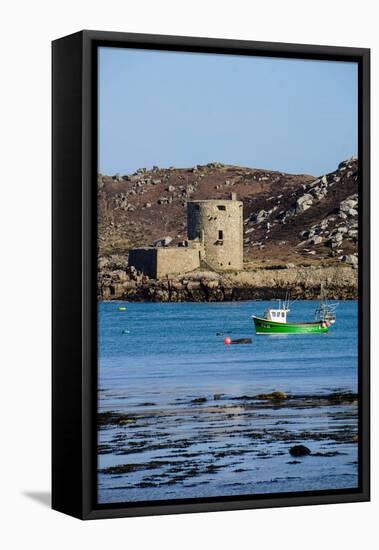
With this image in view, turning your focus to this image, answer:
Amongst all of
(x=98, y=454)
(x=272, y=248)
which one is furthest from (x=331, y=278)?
(x=98, y=454)

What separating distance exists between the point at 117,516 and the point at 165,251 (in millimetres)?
2067

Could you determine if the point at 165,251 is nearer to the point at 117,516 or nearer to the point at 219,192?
the point at 219,192

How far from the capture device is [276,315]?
14.3m

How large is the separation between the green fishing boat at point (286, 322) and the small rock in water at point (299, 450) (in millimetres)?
916

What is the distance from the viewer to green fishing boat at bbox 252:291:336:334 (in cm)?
1423

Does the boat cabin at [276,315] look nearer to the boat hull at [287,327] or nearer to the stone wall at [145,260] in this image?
the boat hull at [287,327]

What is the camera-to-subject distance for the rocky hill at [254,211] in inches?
539

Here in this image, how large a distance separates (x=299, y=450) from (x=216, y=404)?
0.80 m

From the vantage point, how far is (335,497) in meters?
14.4

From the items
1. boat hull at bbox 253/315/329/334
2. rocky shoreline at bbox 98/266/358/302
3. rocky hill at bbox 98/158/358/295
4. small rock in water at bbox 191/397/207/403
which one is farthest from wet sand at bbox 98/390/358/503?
rocky hill at bbox 98/158/358/295

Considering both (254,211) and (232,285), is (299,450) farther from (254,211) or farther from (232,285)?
(254,211)

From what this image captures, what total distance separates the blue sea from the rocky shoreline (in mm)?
75

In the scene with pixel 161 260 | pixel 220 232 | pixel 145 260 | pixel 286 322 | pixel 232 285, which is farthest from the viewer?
pixel 286 322

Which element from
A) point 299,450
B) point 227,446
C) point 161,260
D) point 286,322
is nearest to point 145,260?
point 161,260
